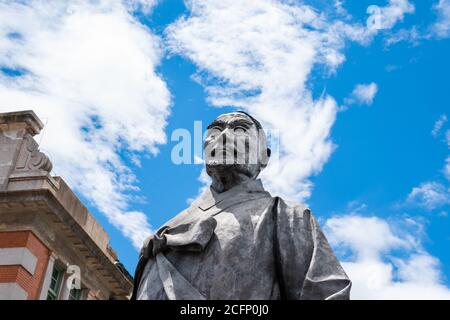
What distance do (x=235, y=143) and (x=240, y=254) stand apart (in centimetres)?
97

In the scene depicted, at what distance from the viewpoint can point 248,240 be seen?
13.2 feet

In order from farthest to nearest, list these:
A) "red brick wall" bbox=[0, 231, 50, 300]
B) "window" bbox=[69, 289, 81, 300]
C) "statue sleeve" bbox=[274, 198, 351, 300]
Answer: "window" bbox=[69, 289, 81, 300], "red brick wall" bbox=[0, 231, 50, 300], "statue sleeve" bbox=[274, 198, 351, 300]

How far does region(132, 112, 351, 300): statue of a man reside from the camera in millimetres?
3801

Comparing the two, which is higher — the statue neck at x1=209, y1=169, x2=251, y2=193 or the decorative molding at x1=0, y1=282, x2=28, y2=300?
the decorative molding at x1=0, y1=282, x2=28, y2=300

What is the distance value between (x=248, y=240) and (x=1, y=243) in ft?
44.8

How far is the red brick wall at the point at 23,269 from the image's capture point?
15703 millimetres


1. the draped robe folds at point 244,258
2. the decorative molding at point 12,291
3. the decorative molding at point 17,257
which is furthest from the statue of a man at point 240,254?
the decorative molding at point 17,257

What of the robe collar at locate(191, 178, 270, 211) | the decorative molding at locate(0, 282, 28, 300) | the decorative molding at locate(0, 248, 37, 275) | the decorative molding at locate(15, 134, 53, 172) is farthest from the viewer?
the decorative molding at locate(15, 134, 53, 172)

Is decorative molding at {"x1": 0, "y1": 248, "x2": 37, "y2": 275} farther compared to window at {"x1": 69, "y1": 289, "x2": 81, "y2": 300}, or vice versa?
window at {"x1": 69, "y1": 289, "x2": 81, "y2": 300}

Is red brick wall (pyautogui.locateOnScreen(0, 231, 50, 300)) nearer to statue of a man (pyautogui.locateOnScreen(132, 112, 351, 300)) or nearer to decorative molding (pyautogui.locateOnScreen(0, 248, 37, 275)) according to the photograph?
decorative molding (pyautogui.locateOnScreen(0, 248, 37, 275))

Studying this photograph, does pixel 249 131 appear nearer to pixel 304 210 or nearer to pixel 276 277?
pixel 304 210

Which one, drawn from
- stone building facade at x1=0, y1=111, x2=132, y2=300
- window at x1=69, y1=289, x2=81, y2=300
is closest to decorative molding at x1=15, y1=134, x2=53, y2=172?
stone building facade at x1=0, y1=111, x2=132, y2=300

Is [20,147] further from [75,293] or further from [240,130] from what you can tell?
[240,130]

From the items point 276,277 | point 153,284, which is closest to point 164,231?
point 153,284
